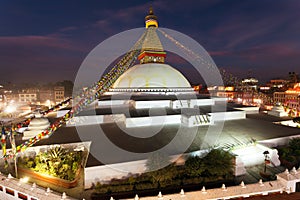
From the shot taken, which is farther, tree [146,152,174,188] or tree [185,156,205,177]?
tree [185,156,205,177]

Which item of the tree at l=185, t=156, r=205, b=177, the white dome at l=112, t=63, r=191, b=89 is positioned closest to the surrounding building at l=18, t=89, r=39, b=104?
the white dome at l=112, t=63, r=191, b=89

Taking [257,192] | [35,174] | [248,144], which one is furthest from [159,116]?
[35,174]

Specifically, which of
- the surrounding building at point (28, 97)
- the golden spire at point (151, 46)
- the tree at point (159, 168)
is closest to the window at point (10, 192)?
the tree at point (159, 168)

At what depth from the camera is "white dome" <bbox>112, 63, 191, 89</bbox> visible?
14328 millimetres

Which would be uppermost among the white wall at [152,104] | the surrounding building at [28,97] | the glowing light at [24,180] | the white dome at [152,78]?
the white dome at [152,78]

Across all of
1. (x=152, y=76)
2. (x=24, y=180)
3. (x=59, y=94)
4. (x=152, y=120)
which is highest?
(x=152, y=76)

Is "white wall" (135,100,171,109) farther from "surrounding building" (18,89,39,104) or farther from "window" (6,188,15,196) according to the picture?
"surrounding building" (18,89,39,104)

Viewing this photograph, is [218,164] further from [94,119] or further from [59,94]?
[59,94]

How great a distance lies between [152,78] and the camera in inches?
565

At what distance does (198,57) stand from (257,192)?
43.6 feet

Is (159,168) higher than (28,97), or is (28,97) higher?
(28,97)

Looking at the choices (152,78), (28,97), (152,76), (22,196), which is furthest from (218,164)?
(28,97)

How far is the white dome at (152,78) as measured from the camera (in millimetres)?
14328

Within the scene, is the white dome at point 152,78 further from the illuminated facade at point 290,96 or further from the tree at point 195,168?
the illuminated facade at point 290,96
